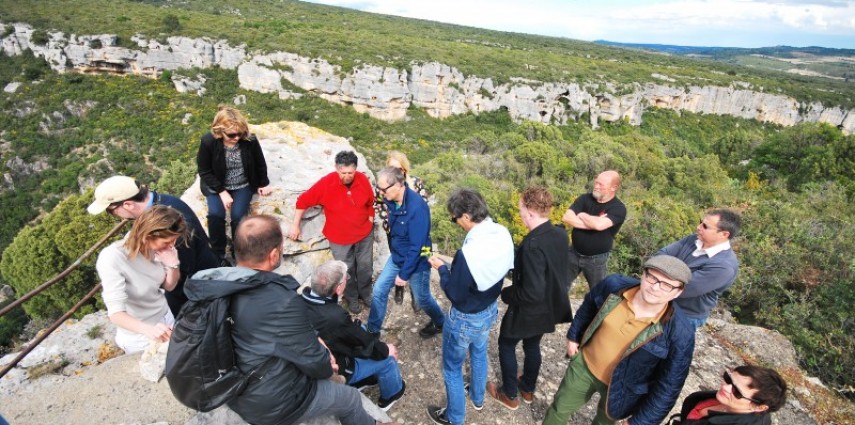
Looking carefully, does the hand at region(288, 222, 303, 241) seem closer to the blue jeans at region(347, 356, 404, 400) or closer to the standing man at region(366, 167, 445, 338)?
the standing man at region(366, 167, 445, 338)


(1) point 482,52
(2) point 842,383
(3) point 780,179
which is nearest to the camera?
(2) point 842,383

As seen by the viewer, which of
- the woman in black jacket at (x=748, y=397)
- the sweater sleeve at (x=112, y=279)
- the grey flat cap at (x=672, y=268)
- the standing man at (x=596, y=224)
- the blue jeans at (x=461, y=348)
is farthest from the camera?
the standing man at (x=596, y=224)

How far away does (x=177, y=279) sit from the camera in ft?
9.41

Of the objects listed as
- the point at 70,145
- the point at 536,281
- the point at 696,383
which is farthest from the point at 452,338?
the point at 70,145

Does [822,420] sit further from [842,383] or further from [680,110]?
[680,110]

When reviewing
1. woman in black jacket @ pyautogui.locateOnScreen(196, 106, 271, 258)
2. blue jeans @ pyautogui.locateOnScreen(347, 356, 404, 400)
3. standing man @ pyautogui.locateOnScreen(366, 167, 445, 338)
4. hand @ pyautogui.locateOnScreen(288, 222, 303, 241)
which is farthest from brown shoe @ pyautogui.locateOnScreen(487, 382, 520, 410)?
woman in black jacket @ pyautogui.locateOnScreen(196, 106, 271, 258)

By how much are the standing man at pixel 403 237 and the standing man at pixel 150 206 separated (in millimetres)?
1505

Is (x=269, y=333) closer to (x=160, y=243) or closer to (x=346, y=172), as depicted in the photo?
(x=160, y=243)

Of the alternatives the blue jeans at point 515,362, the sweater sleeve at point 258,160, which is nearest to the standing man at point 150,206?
the sweater sleeve at point 258,160

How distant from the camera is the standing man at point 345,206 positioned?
3805 millimetres

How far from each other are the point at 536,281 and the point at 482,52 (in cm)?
5168

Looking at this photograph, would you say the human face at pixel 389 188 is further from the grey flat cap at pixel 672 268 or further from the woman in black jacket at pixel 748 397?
the woman in black jacket at pixel 748 397

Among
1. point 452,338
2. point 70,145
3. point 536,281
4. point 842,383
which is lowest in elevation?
point 70,145

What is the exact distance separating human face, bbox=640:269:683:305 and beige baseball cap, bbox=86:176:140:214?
353 centimetres
